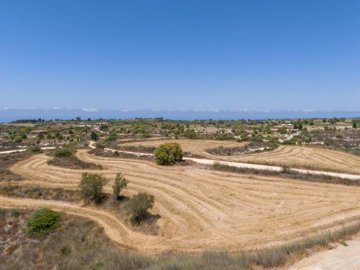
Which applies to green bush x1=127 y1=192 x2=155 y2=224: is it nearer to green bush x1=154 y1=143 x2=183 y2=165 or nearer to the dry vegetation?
the dry vegetation

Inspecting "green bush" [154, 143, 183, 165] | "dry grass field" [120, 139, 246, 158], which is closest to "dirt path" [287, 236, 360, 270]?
"green bush" [154, 143, 183, 165]

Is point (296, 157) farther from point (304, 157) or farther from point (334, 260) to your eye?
point (334, 260)

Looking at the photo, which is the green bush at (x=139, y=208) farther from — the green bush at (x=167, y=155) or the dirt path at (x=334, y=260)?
the green bush at (x=167, y=155)

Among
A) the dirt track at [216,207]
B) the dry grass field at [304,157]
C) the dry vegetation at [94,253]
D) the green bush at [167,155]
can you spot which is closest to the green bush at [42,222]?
the dry vegetation at [94,253]

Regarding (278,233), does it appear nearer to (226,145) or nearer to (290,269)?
(290,269)

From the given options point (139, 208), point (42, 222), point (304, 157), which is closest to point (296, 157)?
point (304, 157)
